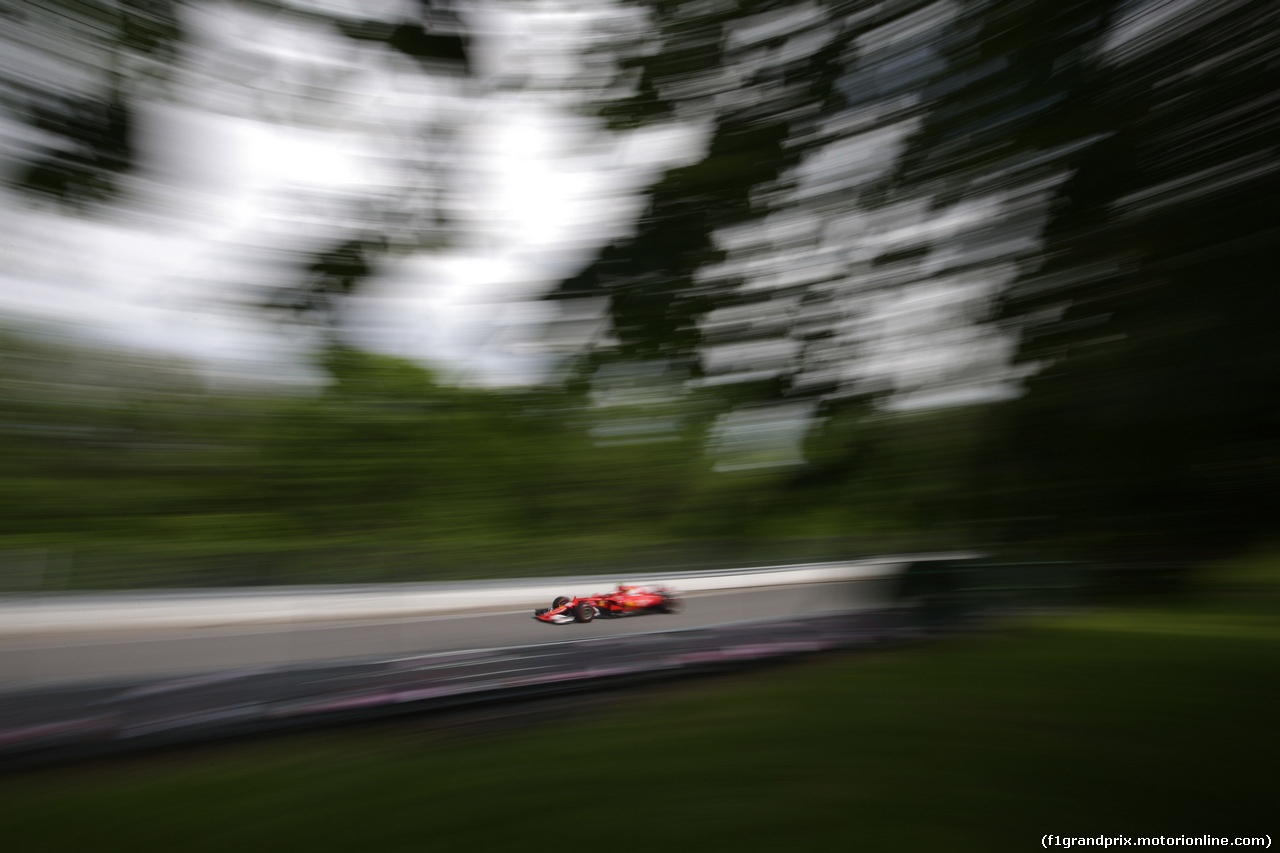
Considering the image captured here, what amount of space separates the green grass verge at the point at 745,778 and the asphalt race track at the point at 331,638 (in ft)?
0.51

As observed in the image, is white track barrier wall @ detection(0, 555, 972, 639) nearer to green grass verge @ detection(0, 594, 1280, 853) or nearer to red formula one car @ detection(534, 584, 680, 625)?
red formula one car @ detection(534, 584, 680, 625)

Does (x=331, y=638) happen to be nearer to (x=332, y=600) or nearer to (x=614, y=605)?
(x=332, y=600)

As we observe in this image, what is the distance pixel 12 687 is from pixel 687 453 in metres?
0.99

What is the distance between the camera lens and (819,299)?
635mm

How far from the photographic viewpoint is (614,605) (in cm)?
90

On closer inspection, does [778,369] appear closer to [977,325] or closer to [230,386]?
[977,325]

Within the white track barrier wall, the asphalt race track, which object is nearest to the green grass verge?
the asphalt race track

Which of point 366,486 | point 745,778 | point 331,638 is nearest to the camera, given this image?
point 366,486

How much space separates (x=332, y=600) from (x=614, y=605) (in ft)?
1.09

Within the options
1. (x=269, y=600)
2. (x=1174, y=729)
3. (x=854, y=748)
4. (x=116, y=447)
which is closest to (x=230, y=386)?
(x=116, y=447)

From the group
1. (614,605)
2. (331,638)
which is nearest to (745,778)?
(614,605)

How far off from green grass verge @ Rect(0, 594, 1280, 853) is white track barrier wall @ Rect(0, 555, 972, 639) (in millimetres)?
259

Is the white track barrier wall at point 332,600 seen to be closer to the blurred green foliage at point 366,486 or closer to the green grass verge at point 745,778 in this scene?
the blurred green foliage at point 366,486

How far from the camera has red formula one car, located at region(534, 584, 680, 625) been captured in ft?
2.70
